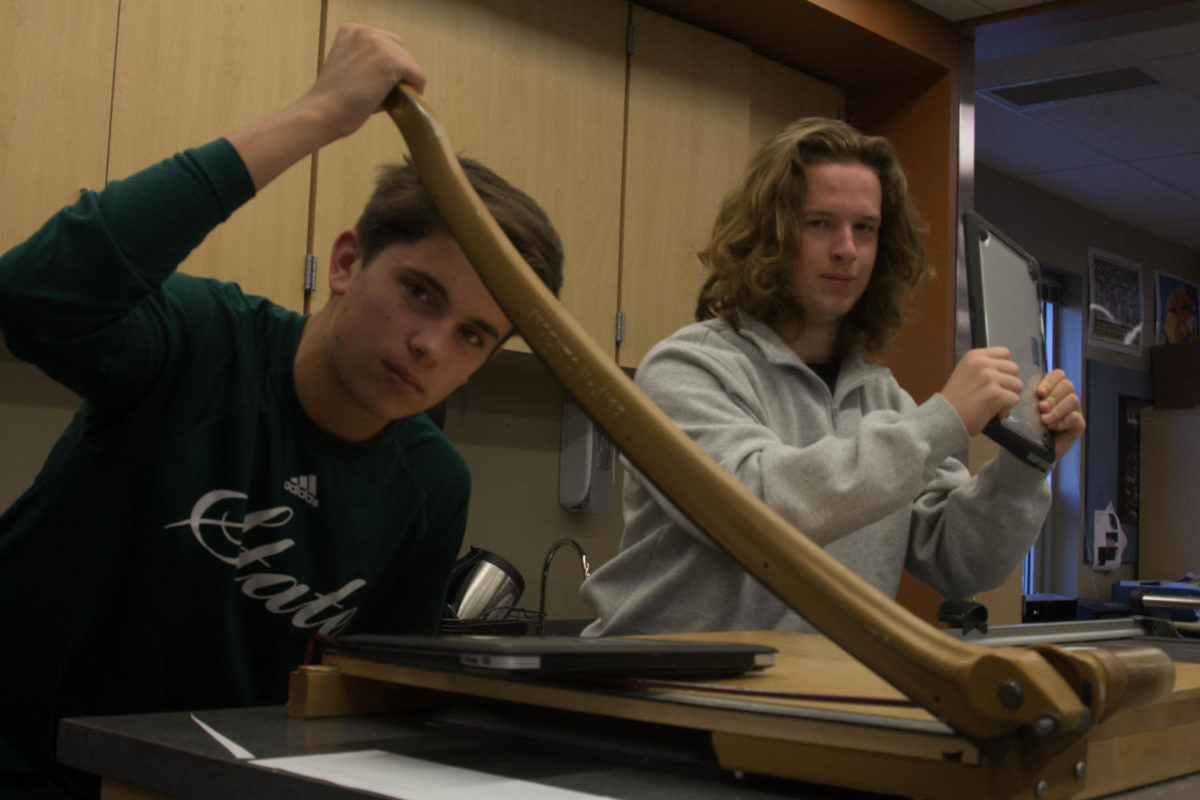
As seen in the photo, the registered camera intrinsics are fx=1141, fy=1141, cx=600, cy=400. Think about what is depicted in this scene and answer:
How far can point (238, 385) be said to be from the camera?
107cm

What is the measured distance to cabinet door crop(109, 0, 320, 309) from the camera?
2.04m

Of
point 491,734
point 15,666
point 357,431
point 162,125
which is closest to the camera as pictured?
point 491,734

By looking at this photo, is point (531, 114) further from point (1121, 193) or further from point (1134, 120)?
point (1121, 193)

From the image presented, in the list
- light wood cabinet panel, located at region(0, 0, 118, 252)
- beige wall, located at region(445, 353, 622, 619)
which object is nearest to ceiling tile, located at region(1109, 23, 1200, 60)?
A: beige wall, located at region(445, 353, 622, 619)

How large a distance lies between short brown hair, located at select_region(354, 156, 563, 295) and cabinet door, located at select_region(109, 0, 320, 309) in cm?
101

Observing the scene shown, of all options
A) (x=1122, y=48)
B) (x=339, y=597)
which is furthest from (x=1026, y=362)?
(x=1122, y=48)

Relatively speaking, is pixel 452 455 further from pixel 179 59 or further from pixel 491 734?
pixel 179 59

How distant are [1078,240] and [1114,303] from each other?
0.47 metres

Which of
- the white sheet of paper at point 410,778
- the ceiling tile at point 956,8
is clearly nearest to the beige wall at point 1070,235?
the ceiling tile at point 956,8

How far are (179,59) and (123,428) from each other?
51.4 inches

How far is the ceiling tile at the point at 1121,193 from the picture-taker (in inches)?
201

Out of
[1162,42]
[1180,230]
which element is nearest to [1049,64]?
[1162,42]

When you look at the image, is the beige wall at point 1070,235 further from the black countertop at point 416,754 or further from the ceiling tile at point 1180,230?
the black countertop at point 416,754

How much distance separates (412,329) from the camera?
1053 millimetres
